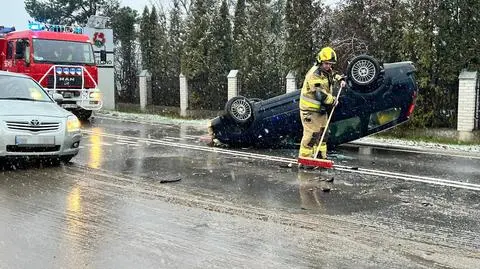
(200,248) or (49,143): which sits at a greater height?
(49,143)

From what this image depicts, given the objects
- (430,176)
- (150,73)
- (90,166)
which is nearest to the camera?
(430,176)

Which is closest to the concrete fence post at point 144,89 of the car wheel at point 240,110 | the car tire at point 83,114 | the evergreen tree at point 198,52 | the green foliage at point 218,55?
the evergreen tree at point 198,52

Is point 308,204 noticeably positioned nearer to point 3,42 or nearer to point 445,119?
point 445,119

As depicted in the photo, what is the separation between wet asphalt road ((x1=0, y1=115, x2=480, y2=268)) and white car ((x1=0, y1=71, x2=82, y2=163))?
0.29 metres

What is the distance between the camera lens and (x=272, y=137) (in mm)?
10602

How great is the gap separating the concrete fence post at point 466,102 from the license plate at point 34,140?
33.7ft

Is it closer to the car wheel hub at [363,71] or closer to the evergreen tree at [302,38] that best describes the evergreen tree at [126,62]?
the evergreen tree at [302,38]

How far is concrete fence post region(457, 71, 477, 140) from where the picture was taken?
14.1m

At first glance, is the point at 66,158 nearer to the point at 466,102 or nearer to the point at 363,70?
the point at 363,70

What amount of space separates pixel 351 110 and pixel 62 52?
10.9 m

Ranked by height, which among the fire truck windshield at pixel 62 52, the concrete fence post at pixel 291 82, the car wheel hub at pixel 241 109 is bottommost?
the car wheel hub at pixel 241 109

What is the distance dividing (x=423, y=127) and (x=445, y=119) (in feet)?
2.14

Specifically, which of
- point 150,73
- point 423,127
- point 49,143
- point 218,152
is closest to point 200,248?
point 49,143

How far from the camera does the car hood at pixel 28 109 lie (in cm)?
822
